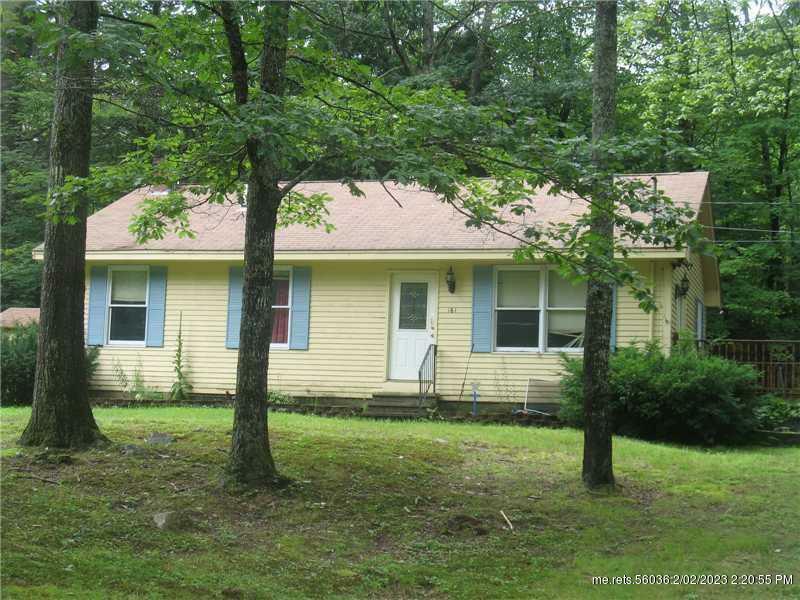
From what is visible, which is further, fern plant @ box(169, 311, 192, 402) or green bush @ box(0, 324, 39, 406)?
fern plant @ box(169, 311, 192, 402)

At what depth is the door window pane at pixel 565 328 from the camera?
566 inches

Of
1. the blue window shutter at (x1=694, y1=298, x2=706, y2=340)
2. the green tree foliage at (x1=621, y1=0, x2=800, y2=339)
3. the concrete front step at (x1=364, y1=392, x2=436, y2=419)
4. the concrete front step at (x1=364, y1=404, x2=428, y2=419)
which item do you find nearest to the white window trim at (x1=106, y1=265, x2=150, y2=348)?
the concrete front step at (x1=364, y1=392, x2=436, y2=419)

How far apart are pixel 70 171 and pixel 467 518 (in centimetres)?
517

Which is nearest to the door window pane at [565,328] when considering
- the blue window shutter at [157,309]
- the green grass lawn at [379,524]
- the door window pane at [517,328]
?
the door window pane at [517,328]

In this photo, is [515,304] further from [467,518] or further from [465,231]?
[467,518]

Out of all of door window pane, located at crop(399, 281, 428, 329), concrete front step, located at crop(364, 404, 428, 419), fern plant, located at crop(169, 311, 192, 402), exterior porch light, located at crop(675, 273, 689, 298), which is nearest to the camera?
concrete front step, located at crop(364, 404, 428, 419)

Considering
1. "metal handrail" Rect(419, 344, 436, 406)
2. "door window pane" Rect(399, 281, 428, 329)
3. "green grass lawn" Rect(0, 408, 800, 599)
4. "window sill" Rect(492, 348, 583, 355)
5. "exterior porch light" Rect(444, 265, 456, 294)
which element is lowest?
"green grass lawn" Rect(0, 408, 800, 599)

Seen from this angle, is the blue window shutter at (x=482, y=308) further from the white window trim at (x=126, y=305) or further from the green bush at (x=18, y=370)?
the green bush at (x=18, y=370)

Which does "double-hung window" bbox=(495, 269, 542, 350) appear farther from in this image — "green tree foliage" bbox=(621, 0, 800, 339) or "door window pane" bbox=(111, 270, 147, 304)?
"green tree foliage" bbox=(621, 0, 800, 339)

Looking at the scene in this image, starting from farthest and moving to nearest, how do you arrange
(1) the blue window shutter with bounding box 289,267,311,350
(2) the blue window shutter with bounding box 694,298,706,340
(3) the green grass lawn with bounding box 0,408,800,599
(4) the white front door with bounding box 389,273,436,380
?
(2) the blue window shutter with bounding box 694,298,706,340 → (1) the blue window shutter with bounding box 289,267,311,350 → (4) the white front door with bounding box 389,273,436,380 → (3) the green grass lawn with bounding box 0,408,800,599

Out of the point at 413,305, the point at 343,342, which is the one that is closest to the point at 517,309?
the point at 413,305

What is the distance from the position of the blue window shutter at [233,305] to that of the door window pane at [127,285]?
189 cm

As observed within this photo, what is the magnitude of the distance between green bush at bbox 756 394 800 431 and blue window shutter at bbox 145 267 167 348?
10.6 meters

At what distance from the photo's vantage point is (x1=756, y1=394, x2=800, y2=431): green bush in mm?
12750
